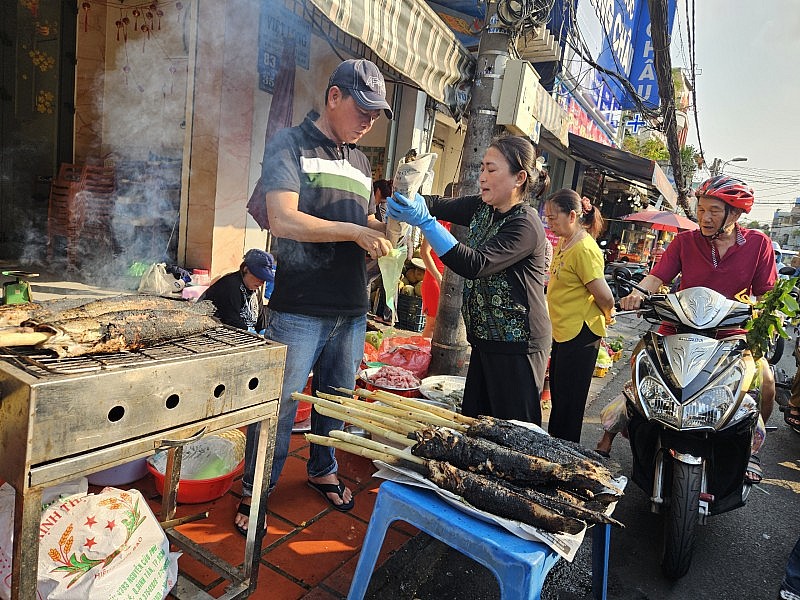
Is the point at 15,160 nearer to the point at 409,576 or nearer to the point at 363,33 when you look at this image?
the point at 363,33

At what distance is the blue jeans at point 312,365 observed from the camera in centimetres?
269

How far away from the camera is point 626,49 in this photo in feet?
41.2

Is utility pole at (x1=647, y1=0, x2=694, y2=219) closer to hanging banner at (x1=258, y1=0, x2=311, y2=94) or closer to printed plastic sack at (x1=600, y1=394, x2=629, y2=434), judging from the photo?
hanging banner at (x1=258, y1=0, x2=311, y2=94)

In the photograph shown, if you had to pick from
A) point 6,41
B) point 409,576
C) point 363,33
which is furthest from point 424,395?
point 6,41

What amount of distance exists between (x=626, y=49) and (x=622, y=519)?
12.5 meters

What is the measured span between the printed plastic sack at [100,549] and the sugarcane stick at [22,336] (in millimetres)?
660

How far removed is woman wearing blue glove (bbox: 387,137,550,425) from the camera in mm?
2762

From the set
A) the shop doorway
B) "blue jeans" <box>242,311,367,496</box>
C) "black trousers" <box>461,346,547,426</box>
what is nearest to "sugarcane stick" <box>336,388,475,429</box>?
"blue jeans" <box>242,311,367,496</box>

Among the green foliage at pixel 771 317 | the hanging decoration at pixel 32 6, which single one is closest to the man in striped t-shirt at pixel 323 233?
the green foliage at pixel 771 317

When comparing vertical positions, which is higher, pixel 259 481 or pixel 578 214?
pixel 578 214

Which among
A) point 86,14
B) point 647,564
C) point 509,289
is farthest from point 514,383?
point 86,14

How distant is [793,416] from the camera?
5.37 metres

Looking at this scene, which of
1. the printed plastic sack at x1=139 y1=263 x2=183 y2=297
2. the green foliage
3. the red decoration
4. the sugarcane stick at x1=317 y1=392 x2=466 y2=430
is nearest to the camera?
the sugarcane stick at x1=317 y1=392 x2=466 y2=430

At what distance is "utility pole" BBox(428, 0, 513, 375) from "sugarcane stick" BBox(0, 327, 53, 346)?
362 cm
